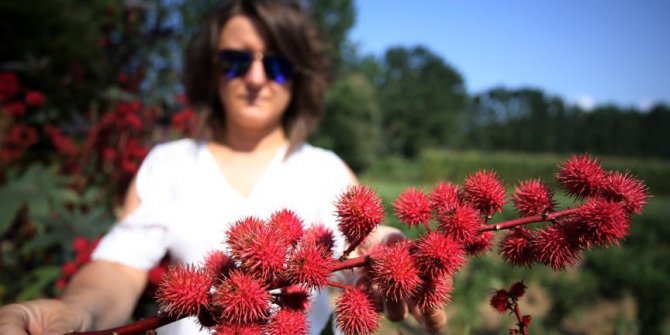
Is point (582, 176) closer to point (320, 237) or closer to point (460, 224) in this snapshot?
point (460, 224)

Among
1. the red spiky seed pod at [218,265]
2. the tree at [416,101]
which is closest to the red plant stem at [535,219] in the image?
the red spiky seed pod at [218,265]

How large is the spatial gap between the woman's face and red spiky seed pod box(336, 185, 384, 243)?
3.77 ft

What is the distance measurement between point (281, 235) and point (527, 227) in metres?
0.47

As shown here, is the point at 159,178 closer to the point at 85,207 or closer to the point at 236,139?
the point at 236,139

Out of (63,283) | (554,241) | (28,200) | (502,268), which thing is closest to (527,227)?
(554,241)

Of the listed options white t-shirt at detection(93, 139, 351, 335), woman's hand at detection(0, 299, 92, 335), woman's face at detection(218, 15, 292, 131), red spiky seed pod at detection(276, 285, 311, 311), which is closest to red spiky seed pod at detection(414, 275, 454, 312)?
red spiky seed pod at detection(276, 285, 311, 311)

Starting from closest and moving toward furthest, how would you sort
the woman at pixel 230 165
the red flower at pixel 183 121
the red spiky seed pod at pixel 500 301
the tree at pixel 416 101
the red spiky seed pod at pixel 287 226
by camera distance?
the red spiky seed pod at pixel 287 226, the red spiky seed pod at pixel 500 301, the woman at pixel 230 165, the red flower at pixel 183 121, the tree at pixel 416 101

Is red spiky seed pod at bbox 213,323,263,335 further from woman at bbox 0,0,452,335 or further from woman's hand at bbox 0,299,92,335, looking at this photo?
woman at bbox 0,0,452,335

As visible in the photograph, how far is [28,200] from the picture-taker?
2.68 metres

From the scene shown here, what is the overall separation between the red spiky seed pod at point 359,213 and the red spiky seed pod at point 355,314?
0.10 m

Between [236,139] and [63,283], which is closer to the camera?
[236,139]

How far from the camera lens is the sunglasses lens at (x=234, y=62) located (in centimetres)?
190

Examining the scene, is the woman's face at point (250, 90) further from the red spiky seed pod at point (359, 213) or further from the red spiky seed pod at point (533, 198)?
the red spiky seed pod at point (533, 198)

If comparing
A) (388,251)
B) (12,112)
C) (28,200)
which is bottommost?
(28,200)
